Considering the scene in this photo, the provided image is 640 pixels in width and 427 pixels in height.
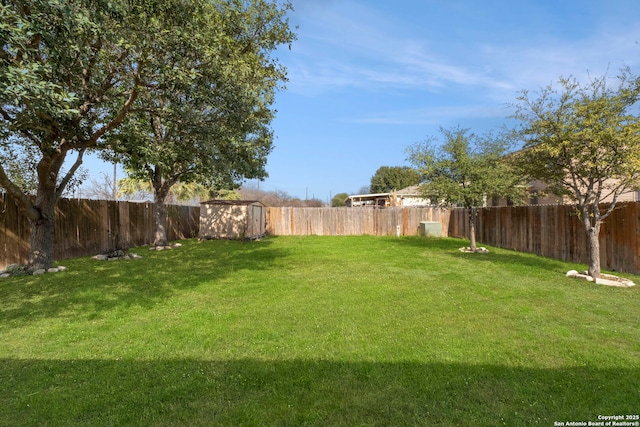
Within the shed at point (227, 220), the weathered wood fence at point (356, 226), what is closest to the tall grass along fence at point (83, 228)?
the weathered wood fence at point (356, 226)

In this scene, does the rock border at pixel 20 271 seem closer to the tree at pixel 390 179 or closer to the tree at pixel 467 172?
the tree at pixel 467 172

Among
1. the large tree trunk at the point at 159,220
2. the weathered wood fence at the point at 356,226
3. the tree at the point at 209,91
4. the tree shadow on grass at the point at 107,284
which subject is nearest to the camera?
the tree shadow on grass at the point at 107,284

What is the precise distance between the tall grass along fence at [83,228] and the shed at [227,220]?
1.73m

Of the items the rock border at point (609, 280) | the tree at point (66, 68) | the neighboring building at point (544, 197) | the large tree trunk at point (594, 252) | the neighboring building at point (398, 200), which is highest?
the tree at point (66, 68)

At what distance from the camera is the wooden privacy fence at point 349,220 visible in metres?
19.4

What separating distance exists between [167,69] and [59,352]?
184 inches

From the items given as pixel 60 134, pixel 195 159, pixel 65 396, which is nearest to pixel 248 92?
pixel 195 159

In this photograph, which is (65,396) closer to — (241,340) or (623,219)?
(241,340)

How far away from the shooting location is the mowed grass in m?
2.54

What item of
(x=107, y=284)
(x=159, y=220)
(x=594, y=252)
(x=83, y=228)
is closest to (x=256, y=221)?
(x=159, y=220)

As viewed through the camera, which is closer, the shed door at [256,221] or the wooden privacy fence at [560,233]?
the wooden privacy fence at [560,233]

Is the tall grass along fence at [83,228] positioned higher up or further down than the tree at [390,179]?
further down

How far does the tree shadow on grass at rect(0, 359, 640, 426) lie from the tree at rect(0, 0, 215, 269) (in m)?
3.17

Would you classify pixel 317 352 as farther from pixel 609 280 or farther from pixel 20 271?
pixel 20 271
